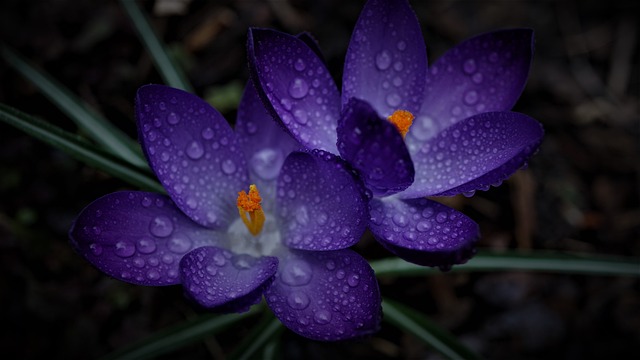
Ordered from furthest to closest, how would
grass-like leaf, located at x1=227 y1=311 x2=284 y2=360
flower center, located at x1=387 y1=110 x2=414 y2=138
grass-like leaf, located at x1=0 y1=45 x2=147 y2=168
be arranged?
1. grass-like leaf, located at x1=0 y1=45 x2=147 y2=168
2. grass-like leaf, located at x1=227 y1=311 x2=284 y2=360
3. flower center, located at x1=387 y1=110 x2=414 y2=138

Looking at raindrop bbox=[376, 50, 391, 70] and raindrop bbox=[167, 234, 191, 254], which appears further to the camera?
raindrop bbox=[376, 50, 391, 70]

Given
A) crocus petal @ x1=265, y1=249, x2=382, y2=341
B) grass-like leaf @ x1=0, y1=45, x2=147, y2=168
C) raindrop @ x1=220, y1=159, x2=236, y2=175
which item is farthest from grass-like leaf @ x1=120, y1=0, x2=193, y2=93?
crocus petal @ x1=265, y1=249, x2=382, y2=341

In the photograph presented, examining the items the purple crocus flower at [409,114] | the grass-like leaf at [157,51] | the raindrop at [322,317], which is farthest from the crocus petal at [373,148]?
the grass-like leaf at [157,51]

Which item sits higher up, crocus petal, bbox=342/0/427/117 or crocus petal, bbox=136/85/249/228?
crocus petal, bbox=342/0/427/117

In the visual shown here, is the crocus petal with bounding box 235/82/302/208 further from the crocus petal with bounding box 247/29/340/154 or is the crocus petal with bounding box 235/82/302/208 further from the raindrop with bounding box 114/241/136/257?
the raindrop with bounding box 114/241/136/257

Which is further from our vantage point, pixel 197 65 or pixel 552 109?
pixel 552 109

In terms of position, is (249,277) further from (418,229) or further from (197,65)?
(197,65)

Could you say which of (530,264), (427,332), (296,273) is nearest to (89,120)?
(296,273)

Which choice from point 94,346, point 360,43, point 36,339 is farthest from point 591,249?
point 36,339
